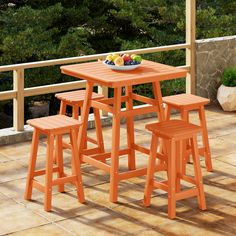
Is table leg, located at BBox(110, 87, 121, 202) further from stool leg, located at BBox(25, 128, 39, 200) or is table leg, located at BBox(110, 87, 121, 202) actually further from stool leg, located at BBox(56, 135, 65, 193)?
stool leg, located at BBox(25, 128, 39, 200)

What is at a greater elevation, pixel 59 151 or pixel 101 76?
pixel 101 76

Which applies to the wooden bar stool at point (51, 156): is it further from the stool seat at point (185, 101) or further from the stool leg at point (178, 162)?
the stool seat at point (185, 101)

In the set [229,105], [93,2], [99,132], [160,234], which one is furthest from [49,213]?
[93,2]

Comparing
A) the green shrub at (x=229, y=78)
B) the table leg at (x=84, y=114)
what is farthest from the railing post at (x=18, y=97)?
the green shrub at (x=229, y=78)

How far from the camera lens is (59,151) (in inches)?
278

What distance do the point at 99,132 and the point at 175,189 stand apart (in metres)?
1.52

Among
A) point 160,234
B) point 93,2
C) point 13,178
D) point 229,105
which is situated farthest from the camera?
point 93,2

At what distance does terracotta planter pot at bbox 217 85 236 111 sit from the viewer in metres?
10.1

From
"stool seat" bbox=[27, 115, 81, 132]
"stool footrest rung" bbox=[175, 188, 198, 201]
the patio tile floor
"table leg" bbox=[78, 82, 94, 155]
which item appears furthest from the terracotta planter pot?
"stool seat" bbox=[27, 115, 81, 132]

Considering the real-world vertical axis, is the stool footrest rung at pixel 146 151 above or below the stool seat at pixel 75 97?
below

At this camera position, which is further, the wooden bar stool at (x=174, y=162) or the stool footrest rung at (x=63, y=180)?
the stool footrest rung at (x=63, y=180)

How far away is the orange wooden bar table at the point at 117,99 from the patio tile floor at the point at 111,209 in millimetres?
194

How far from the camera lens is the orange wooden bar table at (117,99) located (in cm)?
688

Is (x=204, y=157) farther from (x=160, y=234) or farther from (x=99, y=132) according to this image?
(x=160, y=234)
